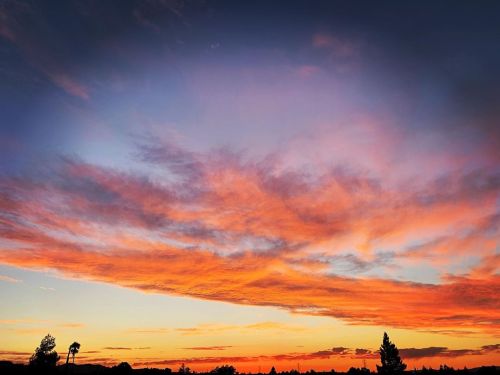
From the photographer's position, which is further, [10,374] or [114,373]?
[114,373]

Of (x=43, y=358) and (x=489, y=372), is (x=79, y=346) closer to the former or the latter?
(x=43, y=358)

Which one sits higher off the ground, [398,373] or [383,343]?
[383,343]

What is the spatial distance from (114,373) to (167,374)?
1536 inches

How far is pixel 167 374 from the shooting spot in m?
169

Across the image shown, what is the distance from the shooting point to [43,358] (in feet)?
435

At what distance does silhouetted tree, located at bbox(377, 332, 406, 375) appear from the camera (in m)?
134

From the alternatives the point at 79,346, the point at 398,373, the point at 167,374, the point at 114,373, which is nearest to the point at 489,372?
the point at 398,373

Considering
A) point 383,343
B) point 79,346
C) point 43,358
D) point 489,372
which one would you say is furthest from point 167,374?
point 489,372

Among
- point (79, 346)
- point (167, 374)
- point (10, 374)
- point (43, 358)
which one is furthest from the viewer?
point (167, 374)

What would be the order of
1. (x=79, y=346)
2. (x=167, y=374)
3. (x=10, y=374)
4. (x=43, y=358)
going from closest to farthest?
1. (x=10, y=374)
2. (x=43, y=358)
3. (x=79, y=346)
4. (x=167, y=374)

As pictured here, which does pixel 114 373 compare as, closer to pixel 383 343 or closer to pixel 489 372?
pixel 383 343

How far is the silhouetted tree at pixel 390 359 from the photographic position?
134 m

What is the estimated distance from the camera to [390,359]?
13488cm

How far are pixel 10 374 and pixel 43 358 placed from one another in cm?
3308
